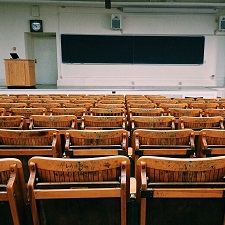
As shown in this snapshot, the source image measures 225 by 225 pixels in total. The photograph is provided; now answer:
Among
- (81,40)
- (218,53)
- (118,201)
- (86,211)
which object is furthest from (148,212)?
(218,53)

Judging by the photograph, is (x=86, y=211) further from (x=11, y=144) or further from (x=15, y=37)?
(x=15, y=37)

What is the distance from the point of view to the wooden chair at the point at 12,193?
123 cm

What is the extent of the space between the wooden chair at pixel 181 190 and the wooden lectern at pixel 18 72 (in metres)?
8.32

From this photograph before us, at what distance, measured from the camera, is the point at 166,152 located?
1.97 metres

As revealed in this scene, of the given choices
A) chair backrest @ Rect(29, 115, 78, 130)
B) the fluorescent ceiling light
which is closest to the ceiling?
the fluorescent ceiling light

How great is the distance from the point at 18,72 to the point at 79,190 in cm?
842

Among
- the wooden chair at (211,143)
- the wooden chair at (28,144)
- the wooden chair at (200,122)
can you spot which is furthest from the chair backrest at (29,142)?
the wooden chair at (200,122)

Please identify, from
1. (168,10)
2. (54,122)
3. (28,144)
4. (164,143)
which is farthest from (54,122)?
(168,10)

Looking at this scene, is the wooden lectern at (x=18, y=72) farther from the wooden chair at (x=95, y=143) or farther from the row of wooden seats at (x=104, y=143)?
the wooden chair at (x=95, y=143)

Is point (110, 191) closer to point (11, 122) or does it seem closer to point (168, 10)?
point (11, 122)

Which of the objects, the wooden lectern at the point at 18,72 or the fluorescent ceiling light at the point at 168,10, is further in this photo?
the fluorescent ceiling light at the point at 168,10

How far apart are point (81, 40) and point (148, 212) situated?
987 cm

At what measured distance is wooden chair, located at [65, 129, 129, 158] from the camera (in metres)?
1.92

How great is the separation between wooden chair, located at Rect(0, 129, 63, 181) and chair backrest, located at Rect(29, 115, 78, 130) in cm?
62
